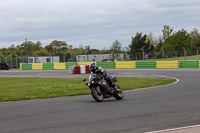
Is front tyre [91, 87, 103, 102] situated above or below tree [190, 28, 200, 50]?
below

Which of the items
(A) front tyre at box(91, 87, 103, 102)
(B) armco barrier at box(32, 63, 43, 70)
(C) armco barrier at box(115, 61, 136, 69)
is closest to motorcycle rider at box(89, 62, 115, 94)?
(A) front tyre at box(91, 87, 103, 102)

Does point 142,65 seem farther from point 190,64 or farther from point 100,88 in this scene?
point 100,88

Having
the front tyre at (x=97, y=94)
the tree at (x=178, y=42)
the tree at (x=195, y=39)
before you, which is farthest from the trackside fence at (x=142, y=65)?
the tree at (x=195, y=39)

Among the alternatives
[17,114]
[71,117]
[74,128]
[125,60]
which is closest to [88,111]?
[71,117]

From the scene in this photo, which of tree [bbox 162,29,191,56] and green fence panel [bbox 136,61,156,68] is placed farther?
tree [bbox 162,29,191,56]

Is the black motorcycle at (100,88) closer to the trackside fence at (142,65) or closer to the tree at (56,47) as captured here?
the trackside fence at (142,65)

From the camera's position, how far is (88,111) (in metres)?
10.1

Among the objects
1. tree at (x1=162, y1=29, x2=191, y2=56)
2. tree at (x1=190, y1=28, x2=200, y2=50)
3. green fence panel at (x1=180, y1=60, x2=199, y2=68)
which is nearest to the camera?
green fence panel at (x1=180, y1=60, x2=199, y2=68)

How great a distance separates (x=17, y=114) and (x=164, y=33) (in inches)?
3736

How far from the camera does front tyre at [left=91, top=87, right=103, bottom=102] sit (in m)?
12.7

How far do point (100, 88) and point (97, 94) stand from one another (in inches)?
13.7

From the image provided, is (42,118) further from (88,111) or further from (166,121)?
(166,121)

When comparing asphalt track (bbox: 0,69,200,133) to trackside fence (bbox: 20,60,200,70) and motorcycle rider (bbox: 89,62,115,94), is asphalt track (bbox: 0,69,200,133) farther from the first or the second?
trackside fence (bbox: 20,60,200,70)

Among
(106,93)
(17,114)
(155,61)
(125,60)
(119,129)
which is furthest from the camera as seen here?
(125,60)
